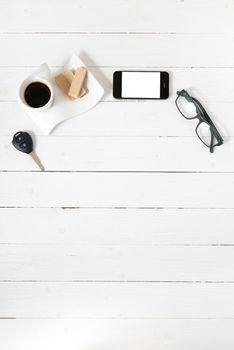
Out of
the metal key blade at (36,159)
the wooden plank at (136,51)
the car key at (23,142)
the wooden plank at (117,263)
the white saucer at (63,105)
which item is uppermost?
the wooden plank at (136,51)

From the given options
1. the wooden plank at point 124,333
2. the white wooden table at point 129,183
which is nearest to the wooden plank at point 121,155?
the white wooden table at point 129,183

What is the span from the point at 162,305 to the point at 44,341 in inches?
10.6

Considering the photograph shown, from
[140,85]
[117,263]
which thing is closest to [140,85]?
[140,85]

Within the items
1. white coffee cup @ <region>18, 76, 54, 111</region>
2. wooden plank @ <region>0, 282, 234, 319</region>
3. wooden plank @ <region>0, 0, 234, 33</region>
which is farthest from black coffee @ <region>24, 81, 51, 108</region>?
wooden plank @ <region>0, 282, 234, 319</region>

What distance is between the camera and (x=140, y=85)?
0.92 metres

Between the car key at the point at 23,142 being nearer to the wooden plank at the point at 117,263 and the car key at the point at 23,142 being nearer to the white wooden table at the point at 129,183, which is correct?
the white wooden table at the point at 129,183

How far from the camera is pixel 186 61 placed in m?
0.93

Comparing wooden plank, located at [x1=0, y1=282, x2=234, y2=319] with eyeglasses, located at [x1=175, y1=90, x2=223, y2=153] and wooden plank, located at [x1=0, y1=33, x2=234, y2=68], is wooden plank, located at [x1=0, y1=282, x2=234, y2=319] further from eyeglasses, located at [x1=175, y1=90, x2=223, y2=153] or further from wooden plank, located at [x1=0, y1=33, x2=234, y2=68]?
wooden plank, located at [x1=0, y1=33, x2=234, y2=68]

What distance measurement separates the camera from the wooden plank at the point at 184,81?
3.05ft

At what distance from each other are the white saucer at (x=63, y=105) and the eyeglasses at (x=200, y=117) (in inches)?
6.8

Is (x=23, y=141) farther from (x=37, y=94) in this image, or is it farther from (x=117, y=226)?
(x=117, y=226)

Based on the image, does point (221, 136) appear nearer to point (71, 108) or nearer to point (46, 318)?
point (71, 108)

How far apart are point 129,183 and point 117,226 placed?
0.32 ft

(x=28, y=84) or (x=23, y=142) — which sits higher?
(x=28, y=84)
